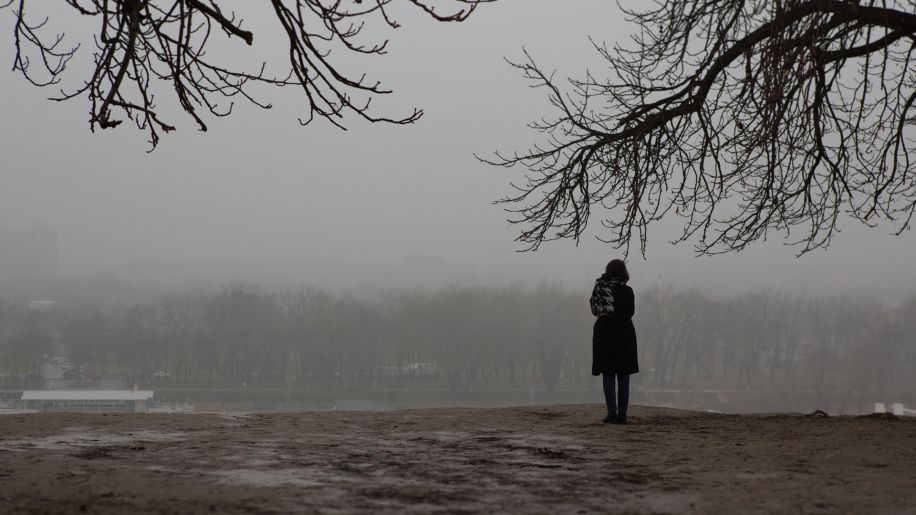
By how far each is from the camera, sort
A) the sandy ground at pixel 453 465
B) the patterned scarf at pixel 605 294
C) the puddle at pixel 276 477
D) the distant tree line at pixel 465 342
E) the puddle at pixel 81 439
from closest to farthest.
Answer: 1. the sandy ground at pixel 453 465
2. the puddle at pixel 276 477
3. the puddle at pixel 81 439
4. the patterned scarf at pixel 605 294
5. the distant tree line at pixel 465 342

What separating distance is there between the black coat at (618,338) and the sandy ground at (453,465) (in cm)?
71

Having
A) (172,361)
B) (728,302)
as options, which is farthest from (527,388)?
(172,361)

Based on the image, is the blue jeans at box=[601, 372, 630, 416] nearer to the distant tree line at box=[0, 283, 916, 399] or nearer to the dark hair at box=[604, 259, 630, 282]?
the dark hair at box=[604, 259, 630, 282]

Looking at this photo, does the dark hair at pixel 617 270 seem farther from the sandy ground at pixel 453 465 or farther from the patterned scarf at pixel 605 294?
the sandy ground at pixel 453 465

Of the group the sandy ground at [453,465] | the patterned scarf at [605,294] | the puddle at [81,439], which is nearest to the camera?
the sandy ground at [453,465]

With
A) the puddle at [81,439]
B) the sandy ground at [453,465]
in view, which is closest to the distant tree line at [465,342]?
the sandy ground at [453,465]

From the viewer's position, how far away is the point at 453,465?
25.2 ft

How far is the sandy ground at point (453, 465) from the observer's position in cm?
586

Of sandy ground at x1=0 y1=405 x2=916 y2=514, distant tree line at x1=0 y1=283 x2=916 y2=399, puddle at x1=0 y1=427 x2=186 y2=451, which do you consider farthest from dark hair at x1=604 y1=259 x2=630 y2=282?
distant tree line at x1=0 y1=283 x2=916 y2=399

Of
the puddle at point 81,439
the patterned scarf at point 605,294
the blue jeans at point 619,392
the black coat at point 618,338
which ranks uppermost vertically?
the patterned scarf at point 605,294

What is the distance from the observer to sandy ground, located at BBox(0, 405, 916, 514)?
5.86 meters

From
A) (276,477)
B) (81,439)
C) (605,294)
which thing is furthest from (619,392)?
(81,439)

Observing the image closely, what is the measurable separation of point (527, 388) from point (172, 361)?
1205 inches

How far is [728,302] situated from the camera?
8938 centimetres
